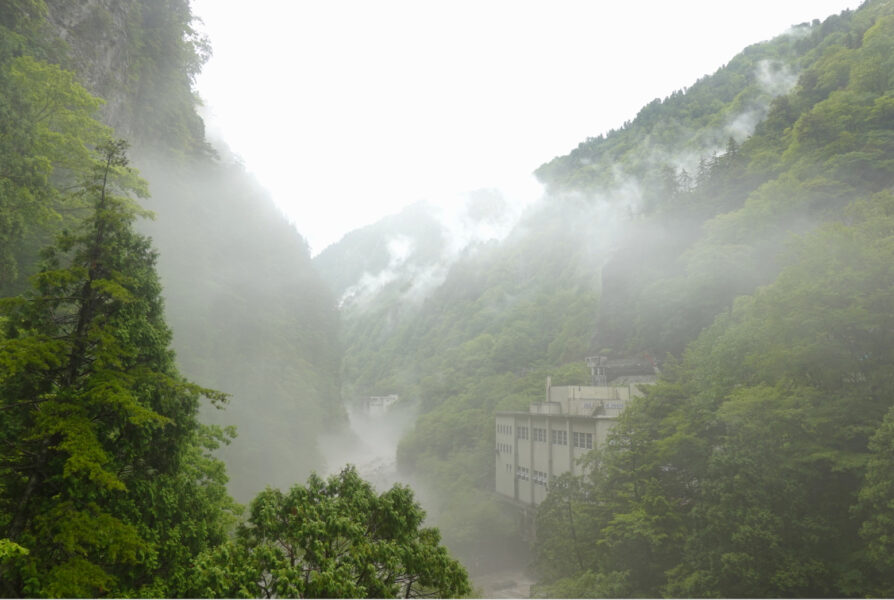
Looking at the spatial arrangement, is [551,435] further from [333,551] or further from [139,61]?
[139,61]

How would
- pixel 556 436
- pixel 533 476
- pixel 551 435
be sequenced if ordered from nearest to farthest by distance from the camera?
pixel 556 436 → pixel 551 435 → pixel 533 476

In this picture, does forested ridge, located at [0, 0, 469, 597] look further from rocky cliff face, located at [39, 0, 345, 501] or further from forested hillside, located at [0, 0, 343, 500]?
rocky cliff face, located at [39, 0, 345, 501]

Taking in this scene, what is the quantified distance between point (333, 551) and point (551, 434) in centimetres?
3707

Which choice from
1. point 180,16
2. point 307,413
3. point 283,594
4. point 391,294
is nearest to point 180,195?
point 180,16

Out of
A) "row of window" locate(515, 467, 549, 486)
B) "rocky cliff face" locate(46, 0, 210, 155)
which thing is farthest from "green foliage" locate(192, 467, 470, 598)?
"row of window" locate(515, 467, 549, 486)

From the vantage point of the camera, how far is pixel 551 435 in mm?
44344

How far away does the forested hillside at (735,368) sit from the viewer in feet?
67.8

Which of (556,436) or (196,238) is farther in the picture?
(196,238)

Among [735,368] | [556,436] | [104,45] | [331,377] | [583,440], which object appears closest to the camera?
[735,368]

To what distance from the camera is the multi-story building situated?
132 feet

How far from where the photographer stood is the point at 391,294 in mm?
197875

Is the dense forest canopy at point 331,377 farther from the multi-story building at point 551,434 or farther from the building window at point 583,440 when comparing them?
the building window at point 583,440

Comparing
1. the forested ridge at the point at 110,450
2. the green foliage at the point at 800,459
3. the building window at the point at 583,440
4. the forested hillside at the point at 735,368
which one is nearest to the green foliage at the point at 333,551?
the forested ridge at the point at 110,450

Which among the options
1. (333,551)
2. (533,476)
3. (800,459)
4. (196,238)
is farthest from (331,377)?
(333,551)
